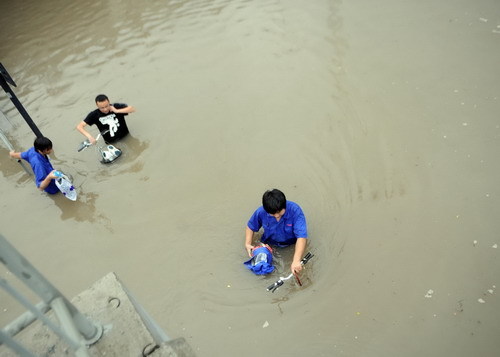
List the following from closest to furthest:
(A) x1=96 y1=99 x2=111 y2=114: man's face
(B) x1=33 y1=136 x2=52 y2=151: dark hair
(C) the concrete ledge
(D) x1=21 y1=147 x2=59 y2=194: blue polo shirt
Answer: (C) the concrete ledge → (B) x1=33 y1=136 x2=52 y2=151: dark hair → (D) x1=21 y1=147 x2=59 y2=194: blue polo shirt → (A) x1=96 y1=99 x2=111 y2=114: man's face

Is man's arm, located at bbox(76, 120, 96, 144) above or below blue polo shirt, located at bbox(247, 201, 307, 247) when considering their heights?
above

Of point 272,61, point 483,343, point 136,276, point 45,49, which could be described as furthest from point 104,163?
point 483,343

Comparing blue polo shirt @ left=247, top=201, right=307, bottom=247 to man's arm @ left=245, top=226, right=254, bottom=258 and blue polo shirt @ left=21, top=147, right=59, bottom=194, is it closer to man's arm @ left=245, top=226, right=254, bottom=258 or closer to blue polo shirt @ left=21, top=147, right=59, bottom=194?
man's arm @ left=245, top=226, right=254, bottom=258

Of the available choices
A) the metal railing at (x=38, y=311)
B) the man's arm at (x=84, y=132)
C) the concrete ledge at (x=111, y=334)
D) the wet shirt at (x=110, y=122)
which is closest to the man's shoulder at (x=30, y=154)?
the man's arm at (x=84, y=132)

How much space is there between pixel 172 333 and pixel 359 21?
249 inches

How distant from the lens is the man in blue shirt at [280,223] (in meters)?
3.30

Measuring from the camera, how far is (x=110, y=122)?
5309mm

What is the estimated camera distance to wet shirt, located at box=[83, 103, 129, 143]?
5.15 m

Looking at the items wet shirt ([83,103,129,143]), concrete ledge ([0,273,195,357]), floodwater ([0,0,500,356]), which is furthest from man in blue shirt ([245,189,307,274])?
wet shirt ([83,103,129,143])

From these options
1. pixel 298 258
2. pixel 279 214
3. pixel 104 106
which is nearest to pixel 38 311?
pixel 279 214

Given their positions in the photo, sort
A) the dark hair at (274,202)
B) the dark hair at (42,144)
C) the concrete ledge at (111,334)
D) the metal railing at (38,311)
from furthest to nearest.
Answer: the dark hair at (42,144), the dark hair at (274,202), the concrete ledge at (111,334), the metal railing at (38,311)

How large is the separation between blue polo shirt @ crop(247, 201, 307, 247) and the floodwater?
0.42 meters

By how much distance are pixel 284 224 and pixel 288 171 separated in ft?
4.42

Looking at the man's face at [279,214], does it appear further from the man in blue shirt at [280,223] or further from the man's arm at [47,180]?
the man's arm at [47,180]
